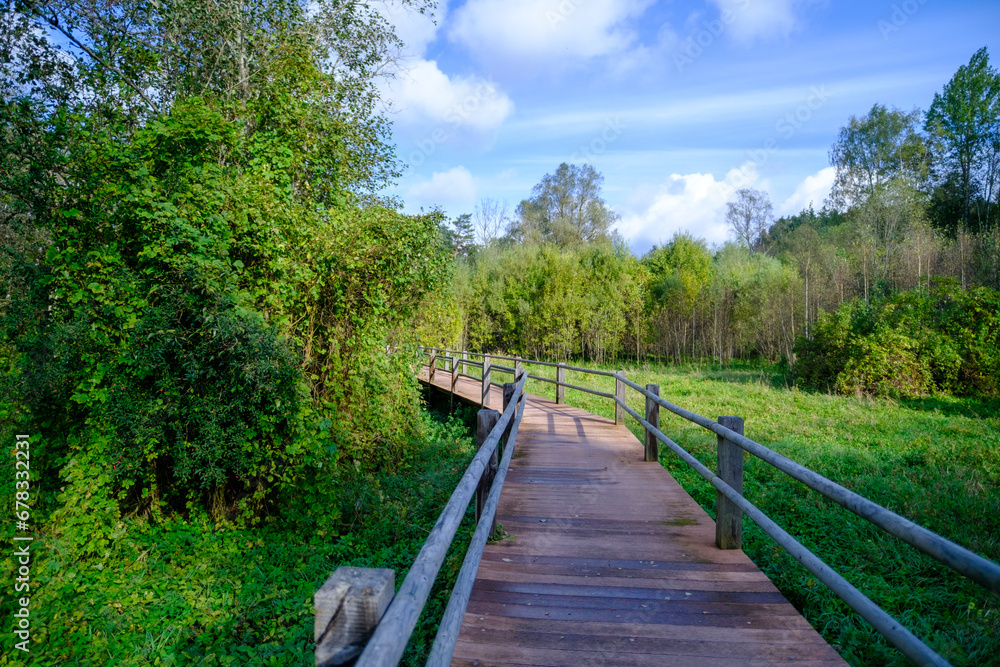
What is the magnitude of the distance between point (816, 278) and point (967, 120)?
10.6 meters

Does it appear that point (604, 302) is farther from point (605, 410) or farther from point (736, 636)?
point (736, 636)

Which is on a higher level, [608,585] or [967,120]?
[967,120]

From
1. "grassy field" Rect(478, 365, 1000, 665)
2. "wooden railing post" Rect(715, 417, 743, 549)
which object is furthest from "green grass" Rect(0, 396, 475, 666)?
"grassy field" Rect(478, 365, 1000, 665)

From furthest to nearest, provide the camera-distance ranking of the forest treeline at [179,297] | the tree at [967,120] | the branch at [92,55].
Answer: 1. the tree at [967,120]
2. the branch at [92,55]
3. the forest treeline at [179,297]

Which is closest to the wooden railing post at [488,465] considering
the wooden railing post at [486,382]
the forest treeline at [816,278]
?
the wooden railing post at [486,382]

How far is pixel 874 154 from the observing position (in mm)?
25766

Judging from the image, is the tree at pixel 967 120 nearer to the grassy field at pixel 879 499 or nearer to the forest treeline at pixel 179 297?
the grassy field at pixel 879 499

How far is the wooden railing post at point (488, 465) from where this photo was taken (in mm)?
3291

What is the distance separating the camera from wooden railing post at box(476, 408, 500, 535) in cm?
329

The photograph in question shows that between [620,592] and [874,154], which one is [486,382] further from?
[874,154]

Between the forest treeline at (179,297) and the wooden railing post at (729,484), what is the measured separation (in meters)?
4.23

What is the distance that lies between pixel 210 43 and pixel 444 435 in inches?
312

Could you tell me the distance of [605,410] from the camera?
12.4 metres

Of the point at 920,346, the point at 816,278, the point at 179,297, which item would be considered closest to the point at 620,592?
the point at 179,297
